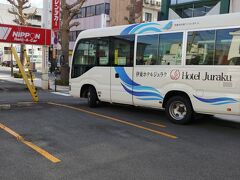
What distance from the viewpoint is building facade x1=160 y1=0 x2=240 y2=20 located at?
58.3 feet

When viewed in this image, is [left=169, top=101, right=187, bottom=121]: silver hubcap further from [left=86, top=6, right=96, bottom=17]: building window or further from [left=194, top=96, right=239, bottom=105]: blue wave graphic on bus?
[left=86, top=6, right=96, bottom=17]: building window

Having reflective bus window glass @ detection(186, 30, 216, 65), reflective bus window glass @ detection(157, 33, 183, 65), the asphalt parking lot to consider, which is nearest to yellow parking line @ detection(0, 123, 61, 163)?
the asphalt parking lot

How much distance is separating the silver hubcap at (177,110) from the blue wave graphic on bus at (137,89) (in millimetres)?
419

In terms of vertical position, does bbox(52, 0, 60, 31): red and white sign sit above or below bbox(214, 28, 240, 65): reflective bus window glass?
above

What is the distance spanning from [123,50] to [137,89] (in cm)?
142

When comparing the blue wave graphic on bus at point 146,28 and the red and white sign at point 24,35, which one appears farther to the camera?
the red and white sign at point 24,35

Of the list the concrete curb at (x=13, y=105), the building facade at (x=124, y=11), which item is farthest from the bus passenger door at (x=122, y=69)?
the building facade at (x=124, y=11)

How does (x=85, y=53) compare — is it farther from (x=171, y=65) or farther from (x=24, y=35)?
(x=24, y=35)

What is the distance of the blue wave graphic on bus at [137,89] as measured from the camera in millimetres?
8805

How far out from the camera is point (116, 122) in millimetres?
8484

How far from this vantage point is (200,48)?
787 centimetres

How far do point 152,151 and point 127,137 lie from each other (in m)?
1.12

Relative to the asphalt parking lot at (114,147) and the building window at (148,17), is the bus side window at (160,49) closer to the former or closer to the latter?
the asphalt parking lot at (114,147)

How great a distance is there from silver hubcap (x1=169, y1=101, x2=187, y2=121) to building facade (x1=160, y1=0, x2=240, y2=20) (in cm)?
1144
